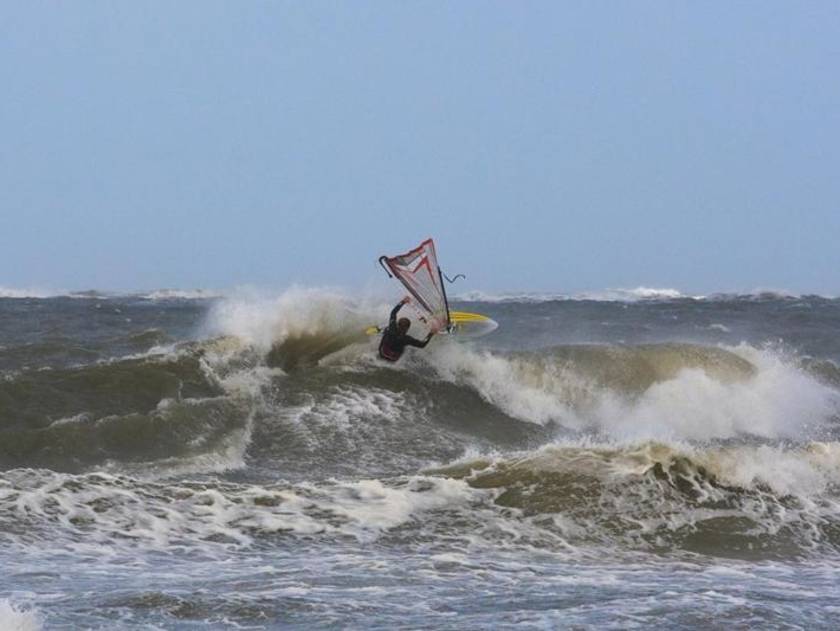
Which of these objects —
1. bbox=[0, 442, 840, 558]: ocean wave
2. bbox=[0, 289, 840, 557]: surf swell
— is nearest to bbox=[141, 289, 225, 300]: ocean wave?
bbox=[0, 289, 840, 557]: surf swell

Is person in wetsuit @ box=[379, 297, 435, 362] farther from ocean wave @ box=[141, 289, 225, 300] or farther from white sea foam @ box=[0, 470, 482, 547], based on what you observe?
ocean wave @ box=[141, 289, 225, 300]

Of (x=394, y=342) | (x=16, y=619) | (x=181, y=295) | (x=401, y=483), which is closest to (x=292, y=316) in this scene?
(x=394, y=342)

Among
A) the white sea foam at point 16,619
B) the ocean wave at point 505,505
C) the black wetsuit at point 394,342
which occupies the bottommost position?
the ocean wave at point 505,505

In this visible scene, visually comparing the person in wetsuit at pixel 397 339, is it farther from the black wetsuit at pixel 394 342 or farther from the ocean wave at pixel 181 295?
the ocean wave at pixel 181 295

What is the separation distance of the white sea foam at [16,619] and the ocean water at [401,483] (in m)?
0.02

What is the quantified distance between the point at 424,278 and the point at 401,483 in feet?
19.4

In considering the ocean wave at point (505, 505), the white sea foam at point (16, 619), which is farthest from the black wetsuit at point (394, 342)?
the white sea foam at point (16, 619)

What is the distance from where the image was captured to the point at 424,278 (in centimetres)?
1569

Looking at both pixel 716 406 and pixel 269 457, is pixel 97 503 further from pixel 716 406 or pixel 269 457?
pixel 716 406

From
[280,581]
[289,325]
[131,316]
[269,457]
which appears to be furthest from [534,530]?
[131,316]

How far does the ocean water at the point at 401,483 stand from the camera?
6.77 metres

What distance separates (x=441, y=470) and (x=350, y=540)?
7.72 ft

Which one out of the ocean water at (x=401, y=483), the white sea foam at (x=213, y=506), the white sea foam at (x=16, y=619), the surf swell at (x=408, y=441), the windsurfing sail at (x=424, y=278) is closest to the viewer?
the white sea foam at (x=16, y=619)

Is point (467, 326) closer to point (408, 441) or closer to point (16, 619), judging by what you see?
point (408, 441)
